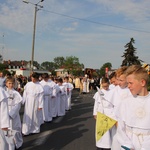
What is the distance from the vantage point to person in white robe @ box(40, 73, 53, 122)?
34.3 ft

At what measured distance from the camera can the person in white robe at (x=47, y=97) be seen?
10.5 meters

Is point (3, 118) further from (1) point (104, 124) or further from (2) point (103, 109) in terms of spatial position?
(2) point (103, 109)

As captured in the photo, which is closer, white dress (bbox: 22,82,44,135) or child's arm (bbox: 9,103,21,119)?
child's arm (bbox: 9,103,21,119)

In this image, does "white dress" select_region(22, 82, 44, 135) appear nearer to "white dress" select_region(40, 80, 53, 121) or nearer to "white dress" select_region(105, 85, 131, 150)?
"white dress" select_region(40, 80, 53, 121)

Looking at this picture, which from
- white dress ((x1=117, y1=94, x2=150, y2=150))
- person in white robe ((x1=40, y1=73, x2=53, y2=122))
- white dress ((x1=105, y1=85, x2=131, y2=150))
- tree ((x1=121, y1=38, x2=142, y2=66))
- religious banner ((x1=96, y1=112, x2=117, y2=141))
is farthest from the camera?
tree ((x1=121, y1=38, x2=142, y2=66))

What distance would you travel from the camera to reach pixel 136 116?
9.53ft

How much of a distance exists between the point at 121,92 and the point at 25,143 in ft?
11.8

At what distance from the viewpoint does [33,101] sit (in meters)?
8.07

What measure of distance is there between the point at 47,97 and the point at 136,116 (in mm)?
8167

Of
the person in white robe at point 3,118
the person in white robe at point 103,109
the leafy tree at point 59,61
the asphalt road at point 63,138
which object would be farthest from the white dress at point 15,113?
the leafy tree at point 59,61

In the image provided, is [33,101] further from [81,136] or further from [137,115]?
[137,115]

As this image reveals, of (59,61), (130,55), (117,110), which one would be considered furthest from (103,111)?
(59,61)

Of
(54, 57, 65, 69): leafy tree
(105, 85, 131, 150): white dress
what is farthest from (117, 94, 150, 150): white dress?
(54, 57, 65, 69): leafy tree

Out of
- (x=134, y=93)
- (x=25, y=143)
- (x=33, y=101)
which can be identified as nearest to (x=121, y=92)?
(x=134, y=93)
